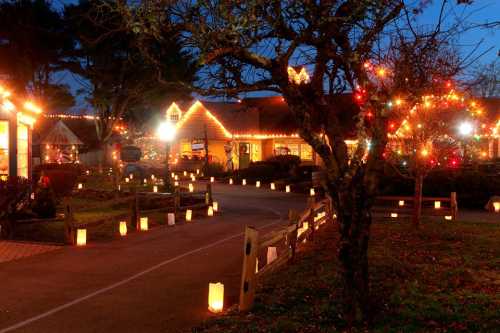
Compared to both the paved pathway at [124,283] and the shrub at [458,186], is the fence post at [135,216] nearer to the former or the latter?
the paved pathway at [124,283]

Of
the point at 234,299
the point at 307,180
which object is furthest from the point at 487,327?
the point at 307,180

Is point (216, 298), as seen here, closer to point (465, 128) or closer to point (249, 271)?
point (249, 271)

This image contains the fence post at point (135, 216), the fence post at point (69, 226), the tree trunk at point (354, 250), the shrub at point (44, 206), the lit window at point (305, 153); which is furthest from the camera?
the lit window at point (305, 153)

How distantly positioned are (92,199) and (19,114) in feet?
20.3

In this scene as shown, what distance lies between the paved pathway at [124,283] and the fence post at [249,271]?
2.08 ft

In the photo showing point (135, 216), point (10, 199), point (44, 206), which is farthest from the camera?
point (135, 216)

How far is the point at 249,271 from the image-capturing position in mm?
7641

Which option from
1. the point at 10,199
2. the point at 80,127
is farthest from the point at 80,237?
the point at 80,127

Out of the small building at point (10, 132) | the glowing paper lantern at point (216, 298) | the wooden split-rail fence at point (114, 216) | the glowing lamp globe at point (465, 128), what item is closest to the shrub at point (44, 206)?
the wooden split-rail fence at point (114, 216)

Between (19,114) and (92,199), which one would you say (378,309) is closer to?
(19,114)

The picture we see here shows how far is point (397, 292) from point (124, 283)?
15.1 feet

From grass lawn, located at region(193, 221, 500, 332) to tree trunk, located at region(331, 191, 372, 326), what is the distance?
0.74 feet

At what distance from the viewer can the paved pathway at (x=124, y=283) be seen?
7.53 meters

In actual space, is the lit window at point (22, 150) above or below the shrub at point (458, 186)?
above
